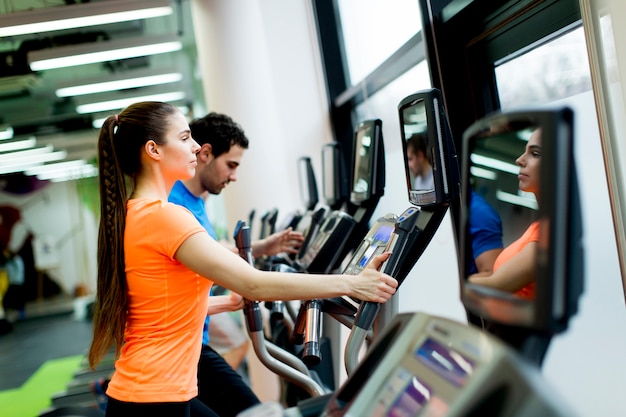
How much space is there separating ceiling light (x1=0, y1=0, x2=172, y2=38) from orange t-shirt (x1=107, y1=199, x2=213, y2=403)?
12.5 ft

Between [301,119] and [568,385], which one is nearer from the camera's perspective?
[568,385]

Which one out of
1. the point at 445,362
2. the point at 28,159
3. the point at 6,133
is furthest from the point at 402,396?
the point at 28,159

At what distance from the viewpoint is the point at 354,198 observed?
2.67 meters

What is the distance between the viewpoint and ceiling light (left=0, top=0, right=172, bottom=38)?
201 inches

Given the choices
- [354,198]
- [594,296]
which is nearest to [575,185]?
[594,296]

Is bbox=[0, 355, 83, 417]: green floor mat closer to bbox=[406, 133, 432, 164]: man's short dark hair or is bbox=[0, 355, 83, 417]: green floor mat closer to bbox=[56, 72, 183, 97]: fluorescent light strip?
bbox=[56, 72, 183, 97]: fluorescent light strip

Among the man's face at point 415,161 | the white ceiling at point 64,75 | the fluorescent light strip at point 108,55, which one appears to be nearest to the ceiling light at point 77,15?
the white ceiling at point 64,75

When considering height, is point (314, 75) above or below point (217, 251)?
above

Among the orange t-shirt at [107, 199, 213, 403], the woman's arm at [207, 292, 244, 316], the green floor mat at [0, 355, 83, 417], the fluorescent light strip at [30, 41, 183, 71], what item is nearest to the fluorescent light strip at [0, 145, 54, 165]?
the fluorescent light strip at [30, 41, 183, 71]

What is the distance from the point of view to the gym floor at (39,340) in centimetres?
759

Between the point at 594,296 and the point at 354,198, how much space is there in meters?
0.96

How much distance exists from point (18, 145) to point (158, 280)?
601 cm

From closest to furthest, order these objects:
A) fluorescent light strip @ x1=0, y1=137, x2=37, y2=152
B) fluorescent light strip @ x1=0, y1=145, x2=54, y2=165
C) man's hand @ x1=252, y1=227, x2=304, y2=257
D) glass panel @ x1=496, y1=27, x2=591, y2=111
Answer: glass panel @ x1=496, y1=27, x2=591, y2=111, man's hand @ x1=252, y1=227, x2=304, y2=257, fluorescent light strip @ x1=0, y1=137, x2=37, y2=152, fluorescent light strip @ x1=0, y1=145, x2=54, y2=165

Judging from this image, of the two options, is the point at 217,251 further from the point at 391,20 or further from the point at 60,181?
the point at 60,181
